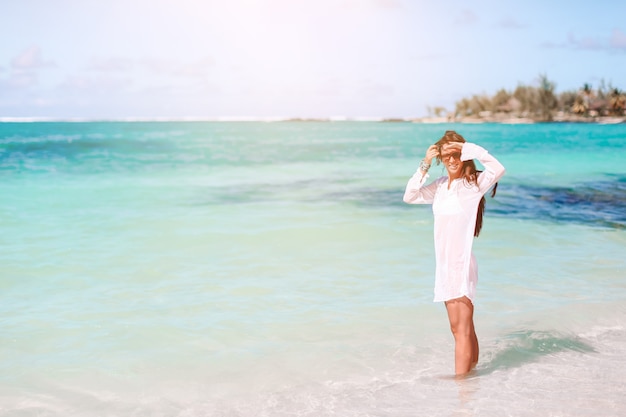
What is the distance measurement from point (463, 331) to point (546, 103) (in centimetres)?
15741

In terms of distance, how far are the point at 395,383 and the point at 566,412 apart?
3.79 ft

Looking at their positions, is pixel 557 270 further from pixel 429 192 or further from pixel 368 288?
pixel 429 192

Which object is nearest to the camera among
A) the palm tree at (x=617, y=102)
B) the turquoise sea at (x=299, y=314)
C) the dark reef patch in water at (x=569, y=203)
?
the turquoise sea at (x=299, y=314)

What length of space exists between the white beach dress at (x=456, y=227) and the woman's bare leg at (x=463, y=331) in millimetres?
76

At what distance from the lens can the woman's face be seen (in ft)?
13.0

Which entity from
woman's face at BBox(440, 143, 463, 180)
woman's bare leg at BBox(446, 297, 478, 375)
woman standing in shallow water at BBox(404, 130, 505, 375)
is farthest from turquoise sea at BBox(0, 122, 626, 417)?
woman's face at BBox(440, 143, 463, 180)

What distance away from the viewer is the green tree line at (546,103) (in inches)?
5522

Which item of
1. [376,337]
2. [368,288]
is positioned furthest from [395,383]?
[368,288]

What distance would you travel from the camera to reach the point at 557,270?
27.6ft

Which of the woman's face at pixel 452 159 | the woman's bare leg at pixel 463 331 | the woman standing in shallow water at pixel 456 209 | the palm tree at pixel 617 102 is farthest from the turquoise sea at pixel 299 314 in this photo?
the palm tree at pixel 617 102

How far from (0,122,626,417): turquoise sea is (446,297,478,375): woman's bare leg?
0.45 ft

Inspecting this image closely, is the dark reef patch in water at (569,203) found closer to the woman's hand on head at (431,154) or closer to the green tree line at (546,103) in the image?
the woman's hand on head at (431,154)

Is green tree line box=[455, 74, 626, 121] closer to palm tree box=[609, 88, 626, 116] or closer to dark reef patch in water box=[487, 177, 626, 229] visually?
palm tree box=[609, 88, 626, 116]

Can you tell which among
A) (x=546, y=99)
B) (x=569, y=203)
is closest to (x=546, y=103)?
(x=546, y=99)
